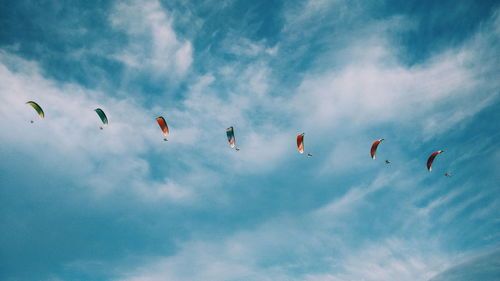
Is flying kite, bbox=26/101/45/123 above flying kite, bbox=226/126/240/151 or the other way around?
above

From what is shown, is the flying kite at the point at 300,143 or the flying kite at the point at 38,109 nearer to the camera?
the flying kite at the point at 38,109

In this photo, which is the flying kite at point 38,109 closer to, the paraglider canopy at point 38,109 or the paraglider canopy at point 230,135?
the paraglider canopy at point 38,109

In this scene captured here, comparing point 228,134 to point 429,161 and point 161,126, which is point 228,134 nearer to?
point 161,126

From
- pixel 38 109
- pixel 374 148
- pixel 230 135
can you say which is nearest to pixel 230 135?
pixel 230 135

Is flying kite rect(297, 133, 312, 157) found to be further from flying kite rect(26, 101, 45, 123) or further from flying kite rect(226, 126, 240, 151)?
flying kite rect(26, 101, 45, 123)

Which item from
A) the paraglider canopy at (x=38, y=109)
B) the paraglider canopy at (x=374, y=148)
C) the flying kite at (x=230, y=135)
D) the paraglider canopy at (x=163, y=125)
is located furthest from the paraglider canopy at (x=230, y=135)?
the paraglider canopy at (x=38, y=109)

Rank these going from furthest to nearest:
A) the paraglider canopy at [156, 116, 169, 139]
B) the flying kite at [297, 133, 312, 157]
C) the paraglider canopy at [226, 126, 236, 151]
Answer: the flying kite at [297, 133, 312, 157] < the paraglider canopy at [226, 126, 236, 151] < the paraglider canopy at [156, 116, 169, 139]

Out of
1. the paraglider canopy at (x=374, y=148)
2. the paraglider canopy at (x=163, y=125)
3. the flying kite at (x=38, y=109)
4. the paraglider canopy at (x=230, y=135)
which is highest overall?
the flying kite at (x=38, y=109)

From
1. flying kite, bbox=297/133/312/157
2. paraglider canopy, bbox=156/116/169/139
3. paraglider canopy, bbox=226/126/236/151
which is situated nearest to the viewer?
paraglider canopy, bbox=156/116/169/139

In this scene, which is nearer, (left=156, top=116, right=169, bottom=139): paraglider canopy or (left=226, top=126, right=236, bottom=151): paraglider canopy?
(left=156, top=116, right=169, bottom=139): paraglider canopy

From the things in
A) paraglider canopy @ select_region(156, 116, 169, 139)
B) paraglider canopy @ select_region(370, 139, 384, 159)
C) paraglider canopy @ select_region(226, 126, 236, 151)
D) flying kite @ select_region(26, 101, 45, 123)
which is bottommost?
paraglider canopy @ select_region(370, 139, 384, 159)

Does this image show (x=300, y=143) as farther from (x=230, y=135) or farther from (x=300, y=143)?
(x=230, y=135)

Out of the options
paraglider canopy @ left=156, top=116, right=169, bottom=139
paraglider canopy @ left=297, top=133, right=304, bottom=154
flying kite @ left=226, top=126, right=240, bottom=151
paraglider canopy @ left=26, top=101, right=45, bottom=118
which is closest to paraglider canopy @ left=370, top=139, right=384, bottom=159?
paraglider canopy @ left=297, top=133, right=304, bottom=154

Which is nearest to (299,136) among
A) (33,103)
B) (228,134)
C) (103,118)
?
(228,134)
